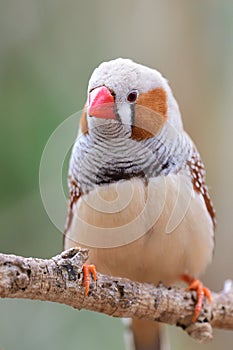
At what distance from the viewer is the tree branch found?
140cm

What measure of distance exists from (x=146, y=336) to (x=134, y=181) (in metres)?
0.74

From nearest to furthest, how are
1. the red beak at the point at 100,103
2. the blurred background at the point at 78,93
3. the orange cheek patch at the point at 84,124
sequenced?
the red beak at the point at 100,103 < the orange cheek patch at the point at 84,124 < the blurred background at the point at 78,93

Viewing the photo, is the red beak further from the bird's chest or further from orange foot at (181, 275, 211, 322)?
orange foot at (181, 275, 211, 322)

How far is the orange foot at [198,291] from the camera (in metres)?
1.92

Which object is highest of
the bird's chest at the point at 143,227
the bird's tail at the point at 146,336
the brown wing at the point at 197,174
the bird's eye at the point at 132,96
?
the bird's eye at the point at 132,96

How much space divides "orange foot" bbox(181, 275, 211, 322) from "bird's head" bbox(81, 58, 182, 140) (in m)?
0.55

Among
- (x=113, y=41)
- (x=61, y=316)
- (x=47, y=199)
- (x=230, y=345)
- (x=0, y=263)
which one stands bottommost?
(x=230, y=345)

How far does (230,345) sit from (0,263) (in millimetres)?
1669

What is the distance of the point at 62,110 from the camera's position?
8.25 ft

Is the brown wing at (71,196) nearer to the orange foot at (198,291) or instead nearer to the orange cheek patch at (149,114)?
the orange cheek patch at (149,114)

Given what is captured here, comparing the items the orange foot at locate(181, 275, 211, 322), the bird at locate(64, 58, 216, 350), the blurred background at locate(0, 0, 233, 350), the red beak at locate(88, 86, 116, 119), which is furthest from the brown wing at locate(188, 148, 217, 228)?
the blurred background at locate(0, 0, 233, 350)

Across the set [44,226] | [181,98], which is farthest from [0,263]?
[181,98]

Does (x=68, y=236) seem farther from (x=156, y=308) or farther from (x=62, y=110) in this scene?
(x=62, y=110)

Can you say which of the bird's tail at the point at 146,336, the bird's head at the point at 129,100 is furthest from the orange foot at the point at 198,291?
the bird's head at the point at 129,100
